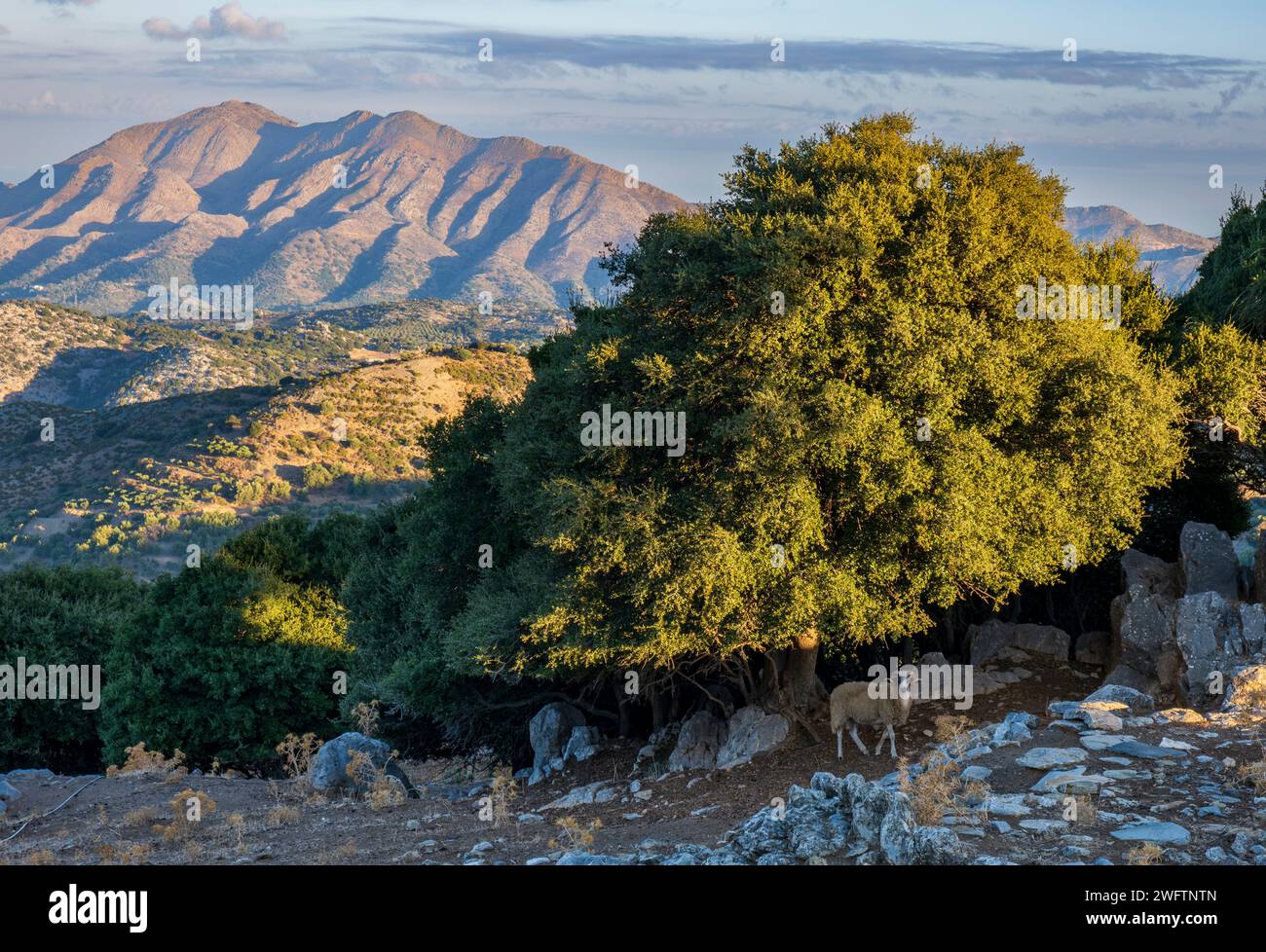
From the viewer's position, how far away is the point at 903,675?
62.7 feet

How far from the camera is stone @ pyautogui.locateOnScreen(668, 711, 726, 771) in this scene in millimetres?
Answer: 20641

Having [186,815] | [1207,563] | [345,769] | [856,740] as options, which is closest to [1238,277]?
[1207,563]

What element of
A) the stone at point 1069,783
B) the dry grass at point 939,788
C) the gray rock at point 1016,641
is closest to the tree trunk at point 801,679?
the gray rock at point 1016,641

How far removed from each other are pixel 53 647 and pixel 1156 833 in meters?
41.2

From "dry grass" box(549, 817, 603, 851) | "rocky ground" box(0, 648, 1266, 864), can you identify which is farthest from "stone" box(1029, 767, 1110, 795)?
"dry grass" box(549, 817, 603, 851)

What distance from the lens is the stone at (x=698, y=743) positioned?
20.6 meters

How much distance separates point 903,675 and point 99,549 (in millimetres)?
72049

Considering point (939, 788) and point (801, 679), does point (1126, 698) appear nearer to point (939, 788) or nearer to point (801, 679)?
point (801, 679)

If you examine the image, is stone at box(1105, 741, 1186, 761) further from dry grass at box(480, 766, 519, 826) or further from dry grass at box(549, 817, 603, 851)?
dry grass at box(480, 766, 519, 826)

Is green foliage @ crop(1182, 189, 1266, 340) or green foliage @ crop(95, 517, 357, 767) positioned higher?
green foliage @ crop(1182, 189, 1266, 340)

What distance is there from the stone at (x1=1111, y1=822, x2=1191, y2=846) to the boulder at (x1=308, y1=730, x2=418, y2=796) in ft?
41.0

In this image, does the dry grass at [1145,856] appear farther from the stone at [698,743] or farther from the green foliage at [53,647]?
the green foliage at [53,647]

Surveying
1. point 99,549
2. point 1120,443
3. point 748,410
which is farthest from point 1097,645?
point 99,549

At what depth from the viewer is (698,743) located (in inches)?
833
